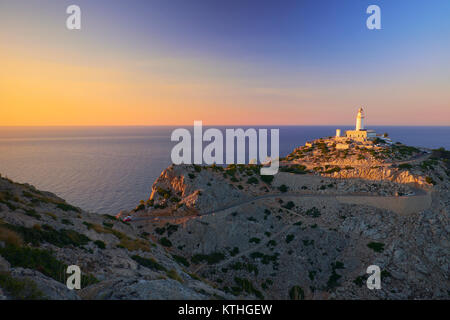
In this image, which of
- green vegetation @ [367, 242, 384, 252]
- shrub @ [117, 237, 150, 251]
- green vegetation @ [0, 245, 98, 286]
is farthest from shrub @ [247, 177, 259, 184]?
green vegetation @ [0, 245, 98, 286]

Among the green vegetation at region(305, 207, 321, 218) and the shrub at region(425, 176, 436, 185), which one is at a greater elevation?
the shrub at region(425, 176, 436, 185)

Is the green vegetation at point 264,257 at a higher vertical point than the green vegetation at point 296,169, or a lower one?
lower

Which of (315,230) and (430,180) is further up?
(430,180)

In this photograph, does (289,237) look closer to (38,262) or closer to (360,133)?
(38,262)

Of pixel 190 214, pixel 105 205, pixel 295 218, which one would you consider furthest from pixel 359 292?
pixel 105 205

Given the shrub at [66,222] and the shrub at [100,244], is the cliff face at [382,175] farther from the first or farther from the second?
the shrub at [66,222]

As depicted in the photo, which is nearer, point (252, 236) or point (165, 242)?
point (165, 242)

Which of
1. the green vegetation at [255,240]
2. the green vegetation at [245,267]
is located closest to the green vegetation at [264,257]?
the green vegetation at [245,267]

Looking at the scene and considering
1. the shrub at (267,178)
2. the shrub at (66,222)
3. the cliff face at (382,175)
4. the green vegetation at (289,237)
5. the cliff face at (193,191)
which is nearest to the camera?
the shrub at (66,222)

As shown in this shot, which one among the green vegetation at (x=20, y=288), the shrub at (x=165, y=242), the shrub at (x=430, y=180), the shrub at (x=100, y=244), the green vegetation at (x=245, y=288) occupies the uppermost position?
the green vegetation at (x=20, y=288)

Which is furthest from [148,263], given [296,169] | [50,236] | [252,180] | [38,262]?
[296,169]

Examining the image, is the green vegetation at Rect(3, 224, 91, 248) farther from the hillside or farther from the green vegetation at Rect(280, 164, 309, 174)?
the green vegetation at Rect(280, 164, 309, 174)
